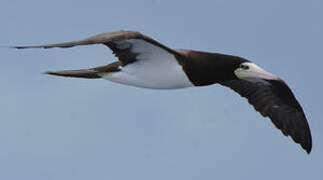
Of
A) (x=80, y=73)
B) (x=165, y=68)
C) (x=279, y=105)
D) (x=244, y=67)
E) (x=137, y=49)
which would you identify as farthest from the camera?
(x=279, y=105)

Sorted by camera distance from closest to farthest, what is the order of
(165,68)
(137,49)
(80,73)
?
1. (137,49)
2. (165,68)
3. (80,73)

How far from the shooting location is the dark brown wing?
1398cm

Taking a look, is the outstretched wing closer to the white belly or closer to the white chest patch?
the white chest patch

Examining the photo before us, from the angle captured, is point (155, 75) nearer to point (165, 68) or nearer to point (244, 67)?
point (165, 68)

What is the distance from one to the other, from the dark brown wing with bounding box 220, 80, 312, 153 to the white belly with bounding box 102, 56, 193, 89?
7.23ft

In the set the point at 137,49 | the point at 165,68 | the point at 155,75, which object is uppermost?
the point at 137,49

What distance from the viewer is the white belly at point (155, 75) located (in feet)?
40.4

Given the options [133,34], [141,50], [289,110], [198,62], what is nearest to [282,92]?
[289,110]

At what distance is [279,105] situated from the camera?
14.2 meters

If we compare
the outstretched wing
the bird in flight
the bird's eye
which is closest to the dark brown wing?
the bird in flight

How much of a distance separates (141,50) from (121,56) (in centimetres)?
42

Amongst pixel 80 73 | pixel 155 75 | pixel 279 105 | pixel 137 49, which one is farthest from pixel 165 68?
pixel 279 105

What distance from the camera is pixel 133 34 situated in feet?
35.0

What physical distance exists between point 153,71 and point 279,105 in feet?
10.1
